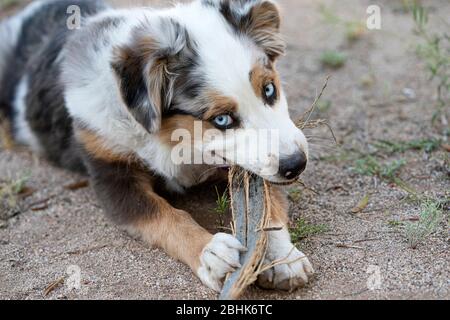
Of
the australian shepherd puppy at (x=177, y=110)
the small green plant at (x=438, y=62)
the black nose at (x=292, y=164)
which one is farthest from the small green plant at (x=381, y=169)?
the black nose at (x=292, y=164)

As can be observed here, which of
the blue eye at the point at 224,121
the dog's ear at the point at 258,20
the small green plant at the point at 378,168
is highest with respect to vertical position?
the dog's ear at the point at 258,20

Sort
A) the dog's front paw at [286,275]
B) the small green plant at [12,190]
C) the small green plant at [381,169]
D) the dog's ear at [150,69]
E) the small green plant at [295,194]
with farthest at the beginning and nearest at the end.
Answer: the small green plant at [12,190] → the small green plant at [381,169] → the small green plant at [295,194] → the dog's ear at [150,69] → the dog's front paw at [286,275]

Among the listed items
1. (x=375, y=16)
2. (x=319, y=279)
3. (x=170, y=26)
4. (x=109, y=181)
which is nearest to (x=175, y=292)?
(x=319, y=279)

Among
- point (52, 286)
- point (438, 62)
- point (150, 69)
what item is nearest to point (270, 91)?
point (150, 69)

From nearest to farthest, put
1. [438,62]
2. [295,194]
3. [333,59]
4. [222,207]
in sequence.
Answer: [222,207], [295,194], [438,62], [333,59]

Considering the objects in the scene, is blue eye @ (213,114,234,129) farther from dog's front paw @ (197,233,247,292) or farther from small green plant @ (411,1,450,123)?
small green plant @ (411,1,450,123)

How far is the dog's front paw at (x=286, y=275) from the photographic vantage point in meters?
3.50

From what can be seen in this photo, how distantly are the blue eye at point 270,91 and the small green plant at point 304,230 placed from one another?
→ 77cm

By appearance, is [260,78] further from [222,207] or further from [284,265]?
[284,265]

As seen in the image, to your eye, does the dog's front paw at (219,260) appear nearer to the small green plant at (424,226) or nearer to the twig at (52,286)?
the twig at (52,286)

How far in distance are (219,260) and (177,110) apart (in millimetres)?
874

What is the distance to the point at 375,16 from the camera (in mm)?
6930

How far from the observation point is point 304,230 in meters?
4.02

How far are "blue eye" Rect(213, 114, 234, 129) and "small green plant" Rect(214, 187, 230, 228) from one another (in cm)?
44
